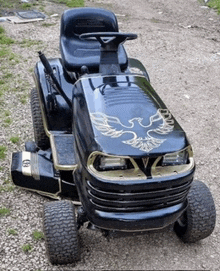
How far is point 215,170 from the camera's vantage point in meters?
5.02

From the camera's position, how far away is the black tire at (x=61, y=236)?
134 inches

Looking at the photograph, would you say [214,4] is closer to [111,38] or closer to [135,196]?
[111,38]

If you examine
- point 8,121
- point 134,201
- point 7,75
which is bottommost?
point 7,75

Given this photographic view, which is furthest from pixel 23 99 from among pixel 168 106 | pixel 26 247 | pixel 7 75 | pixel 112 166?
pixel 112 166

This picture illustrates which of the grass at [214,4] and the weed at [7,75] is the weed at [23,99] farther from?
the grass at [214,4]

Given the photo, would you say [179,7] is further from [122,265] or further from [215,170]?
[122,265]

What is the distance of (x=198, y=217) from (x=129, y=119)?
111 cm

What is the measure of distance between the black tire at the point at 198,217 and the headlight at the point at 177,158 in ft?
1.92

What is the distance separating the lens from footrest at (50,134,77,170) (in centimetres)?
387

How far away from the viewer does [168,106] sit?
6.39 m

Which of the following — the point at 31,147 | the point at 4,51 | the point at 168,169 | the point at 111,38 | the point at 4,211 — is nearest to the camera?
the point at 168,169

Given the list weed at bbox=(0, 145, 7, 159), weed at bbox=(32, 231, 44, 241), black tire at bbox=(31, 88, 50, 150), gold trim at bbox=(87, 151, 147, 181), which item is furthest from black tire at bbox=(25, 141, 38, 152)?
gold trim at bbox=(87, 151, 147, 181)

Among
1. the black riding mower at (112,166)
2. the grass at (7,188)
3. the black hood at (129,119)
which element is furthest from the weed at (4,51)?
the black hood at (129,119)

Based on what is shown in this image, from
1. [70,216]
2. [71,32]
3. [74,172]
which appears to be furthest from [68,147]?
[71,32]
